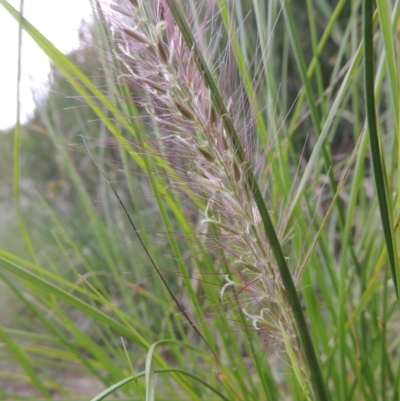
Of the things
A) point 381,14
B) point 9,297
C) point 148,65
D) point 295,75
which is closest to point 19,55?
point 148,65

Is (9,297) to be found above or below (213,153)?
below

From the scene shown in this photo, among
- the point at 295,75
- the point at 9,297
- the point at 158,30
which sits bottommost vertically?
the point at 9,297

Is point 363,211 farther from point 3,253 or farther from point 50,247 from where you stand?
point 50,247

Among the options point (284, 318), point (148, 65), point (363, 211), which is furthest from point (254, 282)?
point (363, 211)

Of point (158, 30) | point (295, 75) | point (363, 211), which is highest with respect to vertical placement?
point (158, 30)

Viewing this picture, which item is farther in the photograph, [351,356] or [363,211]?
[363,211]

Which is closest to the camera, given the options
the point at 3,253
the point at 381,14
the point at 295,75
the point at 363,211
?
the point at 381,14

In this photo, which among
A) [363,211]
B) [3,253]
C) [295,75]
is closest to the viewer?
[3,253]

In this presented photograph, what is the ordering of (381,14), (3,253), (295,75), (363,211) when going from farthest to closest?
(295,75) < (363,211) < (3,253) < (381,14)

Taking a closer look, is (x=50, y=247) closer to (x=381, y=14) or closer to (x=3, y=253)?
(x=3, y=253)
